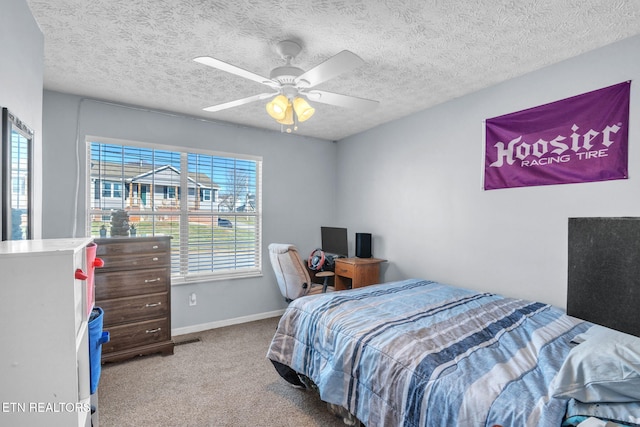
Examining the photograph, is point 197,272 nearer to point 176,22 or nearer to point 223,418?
point 223,418

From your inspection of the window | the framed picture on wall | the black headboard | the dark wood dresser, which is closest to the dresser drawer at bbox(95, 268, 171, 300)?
the dark wood dresser

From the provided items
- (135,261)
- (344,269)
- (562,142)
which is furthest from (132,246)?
(562,142)

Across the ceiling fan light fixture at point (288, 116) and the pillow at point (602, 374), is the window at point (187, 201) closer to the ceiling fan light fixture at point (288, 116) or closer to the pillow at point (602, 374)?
the ceiling fan light fixture at point (288, 116)

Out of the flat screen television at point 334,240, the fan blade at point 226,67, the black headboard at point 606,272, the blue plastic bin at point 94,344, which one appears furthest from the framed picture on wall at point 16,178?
the flat screen television at point 334,240

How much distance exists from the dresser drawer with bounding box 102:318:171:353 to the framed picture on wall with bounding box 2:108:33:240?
154 centimetres

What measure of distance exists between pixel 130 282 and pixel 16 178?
5.36 feet

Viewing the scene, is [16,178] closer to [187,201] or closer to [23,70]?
[23,70]

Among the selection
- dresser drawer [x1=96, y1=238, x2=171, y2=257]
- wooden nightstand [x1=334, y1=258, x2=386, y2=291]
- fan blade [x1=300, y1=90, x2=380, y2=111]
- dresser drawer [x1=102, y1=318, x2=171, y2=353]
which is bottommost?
dresser drawer [x1=102, y1=318, x2=171, y2=353]

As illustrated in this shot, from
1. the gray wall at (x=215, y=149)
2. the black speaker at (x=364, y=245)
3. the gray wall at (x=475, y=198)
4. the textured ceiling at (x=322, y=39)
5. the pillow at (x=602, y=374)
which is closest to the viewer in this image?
the pillow at (x=602, y=374)

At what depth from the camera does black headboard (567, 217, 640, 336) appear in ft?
4.54

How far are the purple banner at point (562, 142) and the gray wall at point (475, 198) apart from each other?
0.19 feet

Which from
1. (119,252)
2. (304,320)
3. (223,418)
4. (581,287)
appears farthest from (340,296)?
(119,252)

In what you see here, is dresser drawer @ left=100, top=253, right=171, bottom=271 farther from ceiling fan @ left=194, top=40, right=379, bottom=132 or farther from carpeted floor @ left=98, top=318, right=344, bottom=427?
ceiling fan @ left=194, top=40, right=379, bottom=132

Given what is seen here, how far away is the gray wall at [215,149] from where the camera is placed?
9.91 feet
